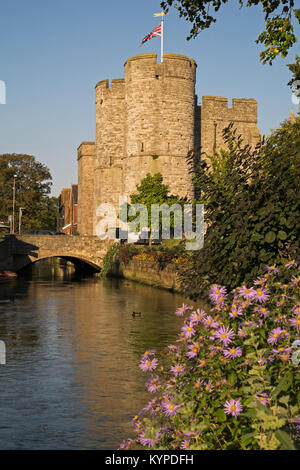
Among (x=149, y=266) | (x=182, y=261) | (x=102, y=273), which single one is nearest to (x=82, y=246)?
(x=102, y=273)

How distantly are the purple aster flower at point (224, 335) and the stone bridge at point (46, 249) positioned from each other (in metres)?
38.5

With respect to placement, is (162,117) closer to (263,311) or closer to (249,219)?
(249,219)

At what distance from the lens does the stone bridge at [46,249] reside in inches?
1674

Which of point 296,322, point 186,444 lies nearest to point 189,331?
point 296,322

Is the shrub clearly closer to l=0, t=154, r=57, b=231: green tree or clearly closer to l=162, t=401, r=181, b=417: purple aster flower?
l=162, t=401, r=181, b=417: purple aster flower

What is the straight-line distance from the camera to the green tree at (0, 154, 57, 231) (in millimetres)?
71250

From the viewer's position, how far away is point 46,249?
43688 mm

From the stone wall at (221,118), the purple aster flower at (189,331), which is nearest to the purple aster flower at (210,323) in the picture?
the purple aster flower at (189,331)

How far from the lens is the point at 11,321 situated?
1898 centimetres

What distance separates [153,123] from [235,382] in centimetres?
4476

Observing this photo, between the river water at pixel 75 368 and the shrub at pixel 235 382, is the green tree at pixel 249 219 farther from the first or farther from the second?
the river water at pixel 75 368

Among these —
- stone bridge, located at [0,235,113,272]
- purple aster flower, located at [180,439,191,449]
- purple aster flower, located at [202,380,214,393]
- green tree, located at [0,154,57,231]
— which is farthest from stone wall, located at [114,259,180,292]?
green tree, located at [0,154,57,231]

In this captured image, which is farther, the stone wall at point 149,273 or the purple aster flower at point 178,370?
the stone wall at point 149,273
